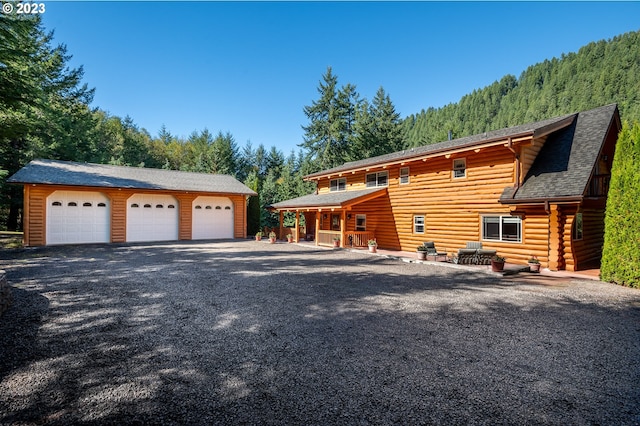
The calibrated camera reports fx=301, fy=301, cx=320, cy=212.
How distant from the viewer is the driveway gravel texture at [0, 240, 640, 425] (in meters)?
3.05

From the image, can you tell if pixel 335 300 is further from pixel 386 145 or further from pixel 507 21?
pixel 386 145

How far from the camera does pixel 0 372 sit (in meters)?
3.63

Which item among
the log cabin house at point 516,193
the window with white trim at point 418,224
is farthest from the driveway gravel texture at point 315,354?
the window with white trim at point 418,224

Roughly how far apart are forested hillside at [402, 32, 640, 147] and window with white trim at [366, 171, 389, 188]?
34877 millimetres

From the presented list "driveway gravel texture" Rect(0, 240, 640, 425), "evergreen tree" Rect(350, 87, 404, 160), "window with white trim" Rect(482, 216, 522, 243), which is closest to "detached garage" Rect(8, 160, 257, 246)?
"driveway gravel texture" Rect(0, 240, 640, 425)

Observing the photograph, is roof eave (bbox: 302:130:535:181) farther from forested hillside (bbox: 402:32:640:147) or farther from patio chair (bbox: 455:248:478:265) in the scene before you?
forested hillside (bbox: 402:32:640:147)

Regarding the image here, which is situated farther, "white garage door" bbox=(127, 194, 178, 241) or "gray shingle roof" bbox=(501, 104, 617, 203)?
"white garage door" bbox=(127, 194, 178, 241)

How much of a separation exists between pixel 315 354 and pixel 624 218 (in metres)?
11.0

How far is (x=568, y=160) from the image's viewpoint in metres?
12.3

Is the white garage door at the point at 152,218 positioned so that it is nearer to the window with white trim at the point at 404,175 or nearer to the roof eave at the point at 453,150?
the roof eave at the point at 453,150

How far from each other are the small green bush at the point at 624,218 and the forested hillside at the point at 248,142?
17653 millimetres

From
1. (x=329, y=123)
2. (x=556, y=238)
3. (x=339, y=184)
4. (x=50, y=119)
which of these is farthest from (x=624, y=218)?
(x=50, y=119)

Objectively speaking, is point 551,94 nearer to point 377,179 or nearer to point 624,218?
point 377,179

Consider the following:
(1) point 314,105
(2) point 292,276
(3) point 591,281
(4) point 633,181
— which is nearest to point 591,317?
(3) point 591,281
